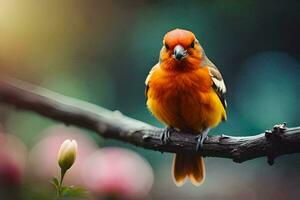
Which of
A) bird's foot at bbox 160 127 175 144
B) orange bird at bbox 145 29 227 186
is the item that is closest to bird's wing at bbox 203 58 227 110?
orange bird at bbox 145 29 227 186

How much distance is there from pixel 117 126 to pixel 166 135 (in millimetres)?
104

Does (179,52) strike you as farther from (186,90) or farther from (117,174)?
(117,174)

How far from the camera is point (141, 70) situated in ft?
3.65

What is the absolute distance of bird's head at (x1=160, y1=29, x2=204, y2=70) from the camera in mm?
976

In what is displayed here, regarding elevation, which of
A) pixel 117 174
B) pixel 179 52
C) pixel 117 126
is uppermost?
pixel 179 52

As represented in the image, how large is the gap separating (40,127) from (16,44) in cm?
17

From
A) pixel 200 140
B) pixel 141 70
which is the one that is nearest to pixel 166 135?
pixel 200 140

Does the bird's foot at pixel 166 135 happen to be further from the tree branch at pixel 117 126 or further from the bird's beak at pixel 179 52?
the bird's beak at pixel 179 52

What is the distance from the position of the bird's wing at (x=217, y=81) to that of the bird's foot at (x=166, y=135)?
0.33 ft

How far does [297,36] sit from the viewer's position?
1045 millimetres

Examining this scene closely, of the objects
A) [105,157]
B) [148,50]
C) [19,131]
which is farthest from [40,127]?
[148,50]

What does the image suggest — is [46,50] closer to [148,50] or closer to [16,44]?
[16,44]

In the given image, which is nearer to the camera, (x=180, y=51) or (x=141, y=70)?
(x=180, y=51)

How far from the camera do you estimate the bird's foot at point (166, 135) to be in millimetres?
970
